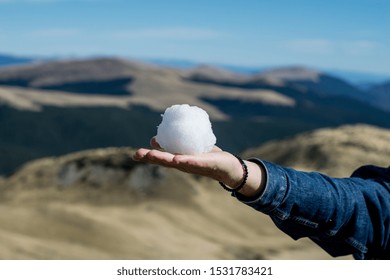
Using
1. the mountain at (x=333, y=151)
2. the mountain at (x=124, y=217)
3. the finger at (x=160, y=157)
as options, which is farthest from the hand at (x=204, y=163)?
the mountain at (x=333, y=151)

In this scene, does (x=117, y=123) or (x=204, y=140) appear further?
(x=117, y=123)

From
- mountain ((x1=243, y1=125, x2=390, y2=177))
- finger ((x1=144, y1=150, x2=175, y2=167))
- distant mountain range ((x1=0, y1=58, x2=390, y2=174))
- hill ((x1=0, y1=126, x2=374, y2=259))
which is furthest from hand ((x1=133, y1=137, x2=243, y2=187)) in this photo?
distant mountain range ((x1=0, y1=58, x2=390, y2=174))

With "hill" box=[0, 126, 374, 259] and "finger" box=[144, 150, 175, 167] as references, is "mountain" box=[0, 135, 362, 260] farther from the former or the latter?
"finger" box=[144, 150, 175, 167]

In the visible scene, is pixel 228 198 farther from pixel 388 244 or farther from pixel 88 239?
pixel 388 244

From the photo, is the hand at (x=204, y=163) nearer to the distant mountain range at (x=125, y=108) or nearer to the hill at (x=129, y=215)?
the hill at (x=129, y=215)

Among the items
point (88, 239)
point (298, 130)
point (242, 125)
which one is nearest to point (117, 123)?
point (242, 125)

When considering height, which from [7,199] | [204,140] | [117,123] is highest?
[117,123]

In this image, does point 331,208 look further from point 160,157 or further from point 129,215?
point 129,215
